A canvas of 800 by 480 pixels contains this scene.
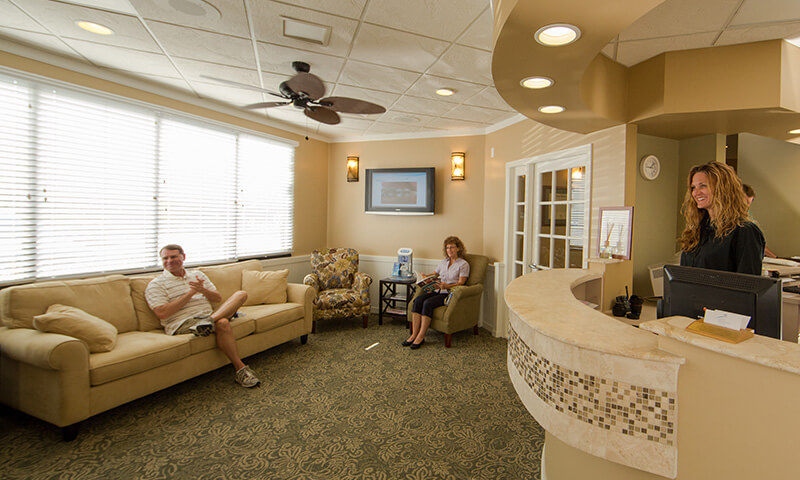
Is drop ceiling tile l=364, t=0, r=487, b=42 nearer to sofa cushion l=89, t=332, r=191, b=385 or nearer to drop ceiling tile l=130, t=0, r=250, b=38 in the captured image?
drop ceiling tile l=130, t=0, r=250, b=38

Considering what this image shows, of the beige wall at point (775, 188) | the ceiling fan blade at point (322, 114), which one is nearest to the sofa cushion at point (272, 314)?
the ceiling fan blade at point (322, 114)

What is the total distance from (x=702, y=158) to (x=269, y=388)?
4151 millimetres

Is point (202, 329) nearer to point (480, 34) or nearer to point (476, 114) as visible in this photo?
point (480, 34)

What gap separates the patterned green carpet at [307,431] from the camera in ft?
6.43

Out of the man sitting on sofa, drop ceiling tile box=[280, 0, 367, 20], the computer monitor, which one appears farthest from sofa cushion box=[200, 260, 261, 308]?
the computer monitor

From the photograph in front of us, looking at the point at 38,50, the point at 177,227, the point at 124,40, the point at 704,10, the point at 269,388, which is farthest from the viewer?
the point at 177,227

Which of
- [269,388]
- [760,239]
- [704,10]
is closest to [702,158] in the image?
[704,10]

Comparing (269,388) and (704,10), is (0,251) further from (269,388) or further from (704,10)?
(704,10)

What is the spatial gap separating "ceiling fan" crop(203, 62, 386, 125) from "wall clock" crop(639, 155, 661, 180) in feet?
7.11

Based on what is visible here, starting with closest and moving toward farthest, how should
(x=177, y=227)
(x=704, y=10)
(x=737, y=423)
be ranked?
(x=737, y=423) → (x=704, y=10) → (x=177, y=227)

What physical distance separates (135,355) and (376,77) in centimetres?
282

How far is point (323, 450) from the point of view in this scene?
2129 mm

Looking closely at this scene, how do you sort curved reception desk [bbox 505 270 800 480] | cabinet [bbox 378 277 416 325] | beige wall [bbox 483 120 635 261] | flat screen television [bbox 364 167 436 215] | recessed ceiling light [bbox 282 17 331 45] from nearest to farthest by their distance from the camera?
curved reception desk [bbox 505 270 800 480] < recessed ceiling light [bbox 282 17 331 45] < beige wall [bbox 483 120 635 261] < cabinet [bbox 378 277 416 325] < flat screen television [bbox 364 167 436 215]

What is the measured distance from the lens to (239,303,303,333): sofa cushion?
335 centimetres
